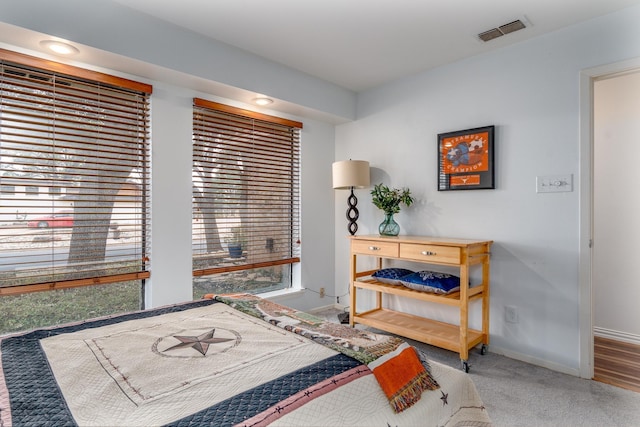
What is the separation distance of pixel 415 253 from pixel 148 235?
2.08 meters

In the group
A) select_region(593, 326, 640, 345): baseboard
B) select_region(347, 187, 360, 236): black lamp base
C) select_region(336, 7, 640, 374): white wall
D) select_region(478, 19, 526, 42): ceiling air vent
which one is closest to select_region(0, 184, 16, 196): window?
select_region(347, 187, 360, 236): black lamp base

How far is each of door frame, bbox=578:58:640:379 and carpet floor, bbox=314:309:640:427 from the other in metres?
0.22

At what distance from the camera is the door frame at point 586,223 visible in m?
2.43

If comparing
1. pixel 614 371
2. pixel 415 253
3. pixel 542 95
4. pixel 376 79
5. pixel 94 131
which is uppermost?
pixel 376 79

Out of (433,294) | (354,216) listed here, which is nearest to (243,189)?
(354,216)

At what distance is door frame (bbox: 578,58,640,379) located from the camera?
243 cm

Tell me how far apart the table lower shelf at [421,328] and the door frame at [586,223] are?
658mm

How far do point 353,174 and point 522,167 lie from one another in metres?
1.45

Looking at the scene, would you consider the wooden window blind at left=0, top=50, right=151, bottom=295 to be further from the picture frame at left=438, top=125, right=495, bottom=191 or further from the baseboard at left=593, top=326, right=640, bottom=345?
the baseboard at left=593, top=326, right=640, bottom=345

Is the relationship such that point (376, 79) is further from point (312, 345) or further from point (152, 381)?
point (152, 381)

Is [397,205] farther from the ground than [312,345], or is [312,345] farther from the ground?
[397,205]

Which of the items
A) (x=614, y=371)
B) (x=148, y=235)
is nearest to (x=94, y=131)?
(x=148, y=235)

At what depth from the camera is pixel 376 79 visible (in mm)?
3553

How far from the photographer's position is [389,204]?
331 centimetres
